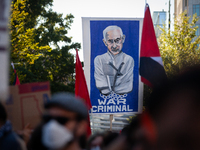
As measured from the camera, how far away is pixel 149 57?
5.56 meters

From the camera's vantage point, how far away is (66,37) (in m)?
26.6

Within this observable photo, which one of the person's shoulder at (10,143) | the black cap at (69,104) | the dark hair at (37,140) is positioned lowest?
the person's shoulder at (10,143)

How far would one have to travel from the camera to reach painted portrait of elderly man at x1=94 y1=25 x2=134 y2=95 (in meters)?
8.95

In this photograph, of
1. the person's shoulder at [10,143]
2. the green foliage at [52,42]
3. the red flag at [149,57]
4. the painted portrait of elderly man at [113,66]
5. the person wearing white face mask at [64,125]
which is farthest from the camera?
the green foliage at [52,42]

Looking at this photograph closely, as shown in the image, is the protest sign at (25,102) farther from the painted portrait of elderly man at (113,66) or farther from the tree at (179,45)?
the tree at (179,45)

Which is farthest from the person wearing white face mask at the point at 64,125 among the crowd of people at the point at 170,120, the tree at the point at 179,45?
the tree at the point at 179,45

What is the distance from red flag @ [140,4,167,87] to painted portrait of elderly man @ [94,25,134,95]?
112 inches

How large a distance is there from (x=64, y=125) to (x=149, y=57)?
3946mm

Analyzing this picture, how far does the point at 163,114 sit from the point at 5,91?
767 mm

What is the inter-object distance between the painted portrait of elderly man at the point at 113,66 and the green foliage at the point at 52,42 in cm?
1506

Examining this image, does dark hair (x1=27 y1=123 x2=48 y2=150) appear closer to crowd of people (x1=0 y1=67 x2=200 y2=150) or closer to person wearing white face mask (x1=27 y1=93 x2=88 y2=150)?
person wearing white face mask (x1=27 y1=93 x2=88 y2=150)

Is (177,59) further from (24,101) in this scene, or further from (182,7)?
(182,7)

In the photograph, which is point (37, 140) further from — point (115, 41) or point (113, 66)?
point (115, 41)

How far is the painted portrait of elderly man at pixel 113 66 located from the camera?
8.95 m
